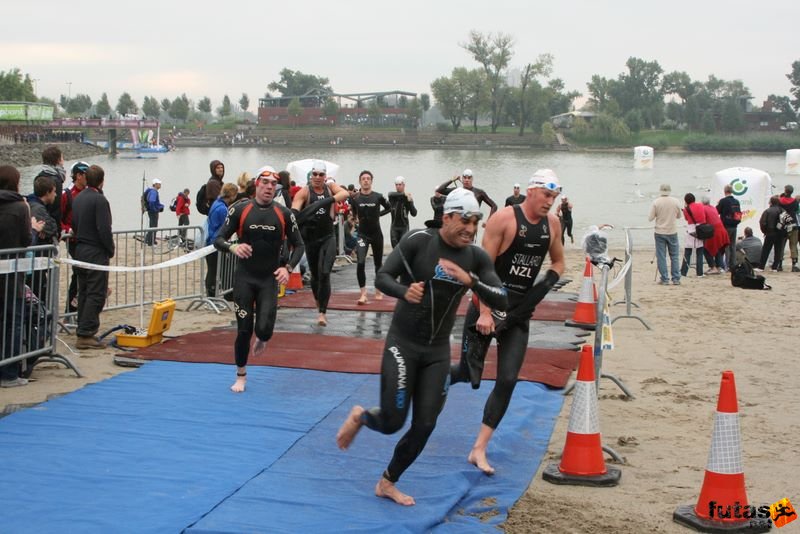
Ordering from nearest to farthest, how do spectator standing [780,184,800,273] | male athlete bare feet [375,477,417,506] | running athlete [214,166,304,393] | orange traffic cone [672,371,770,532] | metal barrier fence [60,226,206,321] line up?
1. orange traffic cone [672,371,770,532]
2. male athlete bare feet [375,477,417,506]
3. running athlete [214,166,304,393]
4. metal barrier fence [60,226,206,321]
5. spectator standing [780,184,800,273]

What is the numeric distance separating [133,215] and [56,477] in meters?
37.8

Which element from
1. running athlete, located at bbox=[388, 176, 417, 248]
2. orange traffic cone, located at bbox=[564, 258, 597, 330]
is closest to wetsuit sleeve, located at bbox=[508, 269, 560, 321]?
orange traffic cone, located at bbox=[564, 258, 597, 330]

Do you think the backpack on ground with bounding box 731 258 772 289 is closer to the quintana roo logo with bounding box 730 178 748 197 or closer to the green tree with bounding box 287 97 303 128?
the quintana roo logo with bounding box 730 178 748 197

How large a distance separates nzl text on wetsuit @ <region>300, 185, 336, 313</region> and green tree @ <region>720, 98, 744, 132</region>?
14135cm

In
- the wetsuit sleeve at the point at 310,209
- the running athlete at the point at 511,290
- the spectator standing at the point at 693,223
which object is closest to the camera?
the running athlete at the point at 511,290

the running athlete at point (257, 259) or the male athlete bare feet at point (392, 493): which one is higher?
the running athlete at point (257, 259)

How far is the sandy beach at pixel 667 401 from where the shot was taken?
19.6ft

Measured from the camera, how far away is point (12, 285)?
27.9 ft

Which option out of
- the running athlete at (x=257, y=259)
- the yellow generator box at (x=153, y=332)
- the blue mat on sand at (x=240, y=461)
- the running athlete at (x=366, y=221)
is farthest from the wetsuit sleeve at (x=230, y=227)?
the running athlete at (x=366, y=221)

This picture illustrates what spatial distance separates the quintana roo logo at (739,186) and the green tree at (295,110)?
415 feet

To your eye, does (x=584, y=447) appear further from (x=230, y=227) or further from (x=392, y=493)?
(x=230, y=227)

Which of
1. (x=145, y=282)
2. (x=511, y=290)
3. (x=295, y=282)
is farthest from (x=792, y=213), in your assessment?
(x=511, y=290)

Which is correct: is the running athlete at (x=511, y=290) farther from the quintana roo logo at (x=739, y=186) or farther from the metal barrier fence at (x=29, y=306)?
the quintana roo logo at (x=739, y=186)

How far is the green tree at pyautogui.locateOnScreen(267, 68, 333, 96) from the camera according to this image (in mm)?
187500
